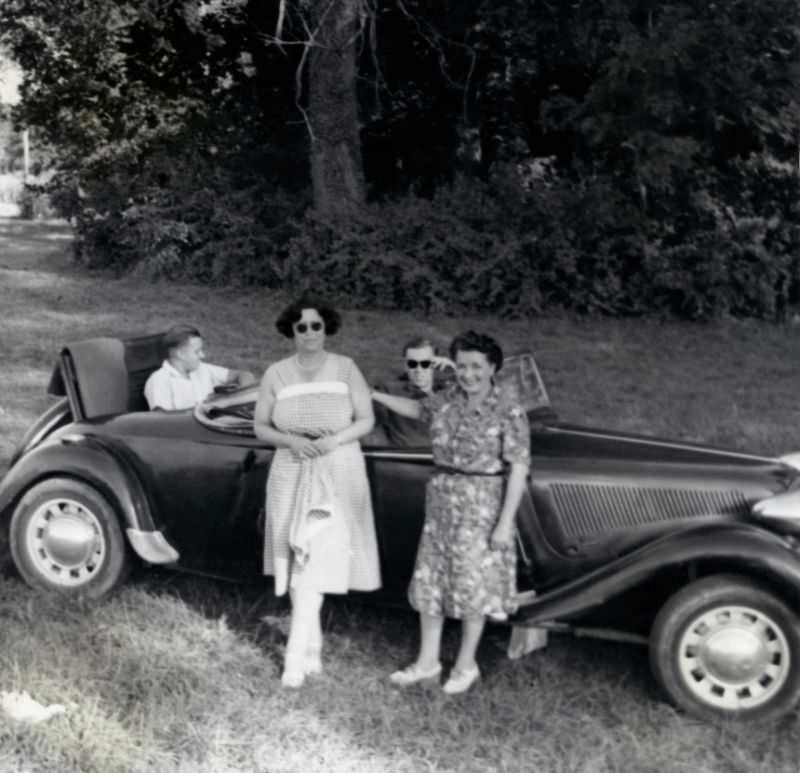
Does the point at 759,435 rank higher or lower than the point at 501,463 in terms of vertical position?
lower

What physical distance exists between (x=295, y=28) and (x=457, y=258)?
5732 mm

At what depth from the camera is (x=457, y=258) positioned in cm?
1700

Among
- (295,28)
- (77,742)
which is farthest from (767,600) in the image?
(295,28)

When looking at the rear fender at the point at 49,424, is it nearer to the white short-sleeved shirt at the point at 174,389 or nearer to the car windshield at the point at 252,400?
the white short-sleeved shirt at the point at 174,389

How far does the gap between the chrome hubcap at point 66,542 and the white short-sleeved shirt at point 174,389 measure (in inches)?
27.4

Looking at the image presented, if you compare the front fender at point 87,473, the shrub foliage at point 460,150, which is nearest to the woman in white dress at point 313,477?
the front fender at point 87,473

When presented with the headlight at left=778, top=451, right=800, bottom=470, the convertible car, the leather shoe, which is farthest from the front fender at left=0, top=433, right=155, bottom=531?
the headlight at left=778, top=451, right=800, bottom=470

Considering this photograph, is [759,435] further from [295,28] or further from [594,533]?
[295,28]

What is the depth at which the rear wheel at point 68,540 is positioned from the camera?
219 inches

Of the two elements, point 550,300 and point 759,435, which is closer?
point 759,435

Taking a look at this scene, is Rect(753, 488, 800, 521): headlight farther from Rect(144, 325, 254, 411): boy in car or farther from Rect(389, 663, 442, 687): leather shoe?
Rect(144, 325, 254, 411): boy in car

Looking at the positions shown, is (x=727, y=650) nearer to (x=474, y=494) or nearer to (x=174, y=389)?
(x=474, y=494)

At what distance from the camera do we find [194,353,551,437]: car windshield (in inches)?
210

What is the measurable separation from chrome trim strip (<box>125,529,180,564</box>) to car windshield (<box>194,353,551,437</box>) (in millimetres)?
589
